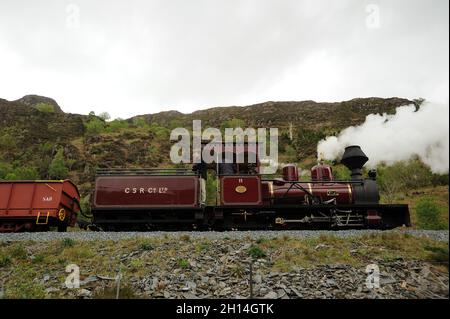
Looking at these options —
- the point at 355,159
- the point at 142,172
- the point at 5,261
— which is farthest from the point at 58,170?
the point at 355,159

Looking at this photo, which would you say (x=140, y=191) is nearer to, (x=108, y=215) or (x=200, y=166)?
(x=108, y=215)

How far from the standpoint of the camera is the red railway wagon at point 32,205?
47.1 ft

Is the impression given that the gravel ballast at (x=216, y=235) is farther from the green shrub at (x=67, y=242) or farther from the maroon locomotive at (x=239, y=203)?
the maroon locomotive at (x=239, y=203)

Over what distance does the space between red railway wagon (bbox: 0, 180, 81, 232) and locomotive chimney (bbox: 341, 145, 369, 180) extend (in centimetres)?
1192

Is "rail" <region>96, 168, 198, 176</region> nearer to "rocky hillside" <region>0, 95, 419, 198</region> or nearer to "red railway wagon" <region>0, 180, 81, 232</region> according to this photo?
"red railway wagon" <region>0, 180, 81, 232</region>

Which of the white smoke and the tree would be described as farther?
the tree

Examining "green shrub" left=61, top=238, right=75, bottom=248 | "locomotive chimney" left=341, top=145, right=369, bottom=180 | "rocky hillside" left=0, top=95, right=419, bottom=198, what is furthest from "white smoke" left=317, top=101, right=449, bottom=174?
"rocky hillside" left=0, top=95, right=419, bottom=198

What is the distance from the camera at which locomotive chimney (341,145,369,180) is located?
14.6 meters

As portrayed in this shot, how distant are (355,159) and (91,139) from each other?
57.3 m

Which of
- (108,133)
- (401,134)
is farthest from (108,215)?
(108,133)

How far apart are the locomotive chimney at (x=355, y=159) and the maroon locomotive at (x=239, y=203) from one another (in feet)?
0.25

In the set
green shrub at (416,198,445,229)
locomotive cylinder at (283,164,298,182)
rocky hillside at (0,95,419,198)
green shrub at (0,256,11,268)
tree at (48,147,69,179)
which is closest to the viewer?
green shrub at (0,256,11,268)

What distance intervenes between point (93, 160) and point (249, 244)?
160 ft
